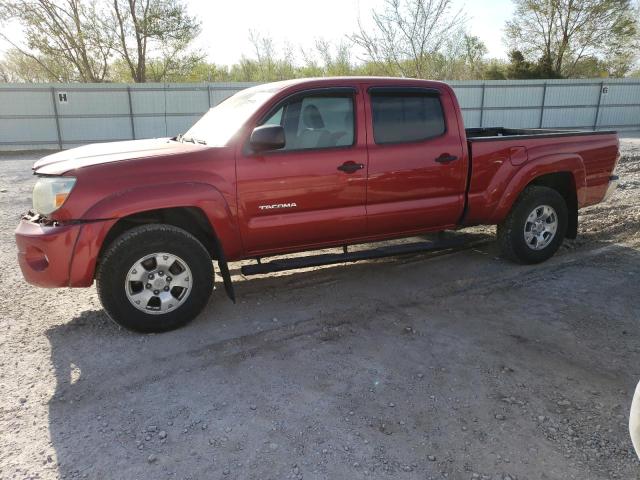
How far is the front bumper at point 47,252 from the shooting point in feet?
11.6

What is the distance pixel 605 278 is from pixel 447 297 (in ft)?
5.82

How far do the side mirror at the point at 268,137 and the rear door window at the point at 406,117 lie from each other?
1.01 m

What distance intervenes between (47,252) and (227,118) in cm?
188

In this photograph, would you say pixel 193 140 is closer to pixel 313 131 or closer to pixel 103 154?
pixel 103 154

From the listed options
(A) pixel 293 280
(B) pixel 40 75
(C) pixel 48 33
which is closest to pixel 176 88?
(C) pixel 48 33

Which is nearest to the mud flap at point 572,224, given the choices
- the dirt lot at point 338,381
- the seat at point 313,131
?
the dirt lot at point 338,381

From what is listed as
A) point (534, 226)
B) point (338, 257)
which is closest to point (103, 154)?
point (338, 257)

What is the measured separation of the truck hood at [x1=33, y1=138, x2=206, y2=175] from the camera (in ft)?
12.1

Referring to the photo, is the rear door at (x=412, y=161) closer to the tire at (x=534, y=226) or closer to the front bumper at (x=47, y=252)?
the tire at (x=534, y=226)

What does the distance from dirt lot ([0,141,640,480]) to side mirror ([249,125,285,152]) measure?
1.46 meters

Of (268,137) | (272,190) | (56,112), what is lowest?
(272,190)

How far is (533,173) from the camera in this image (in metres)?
5.21

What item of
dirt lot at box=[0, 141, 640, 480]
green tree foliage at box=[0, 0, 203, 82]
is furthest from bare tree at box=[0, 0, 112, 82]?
dirt lot at box=[0, 141, 640, 480]

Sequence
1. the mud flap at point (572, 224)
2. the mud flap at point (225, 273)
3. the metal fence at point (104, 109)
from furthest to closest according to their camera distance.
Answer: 1. the metal fence at point (104, 109)
2. the mud flap at point (572, 224)
3. the mud flap at point (225, 273)
